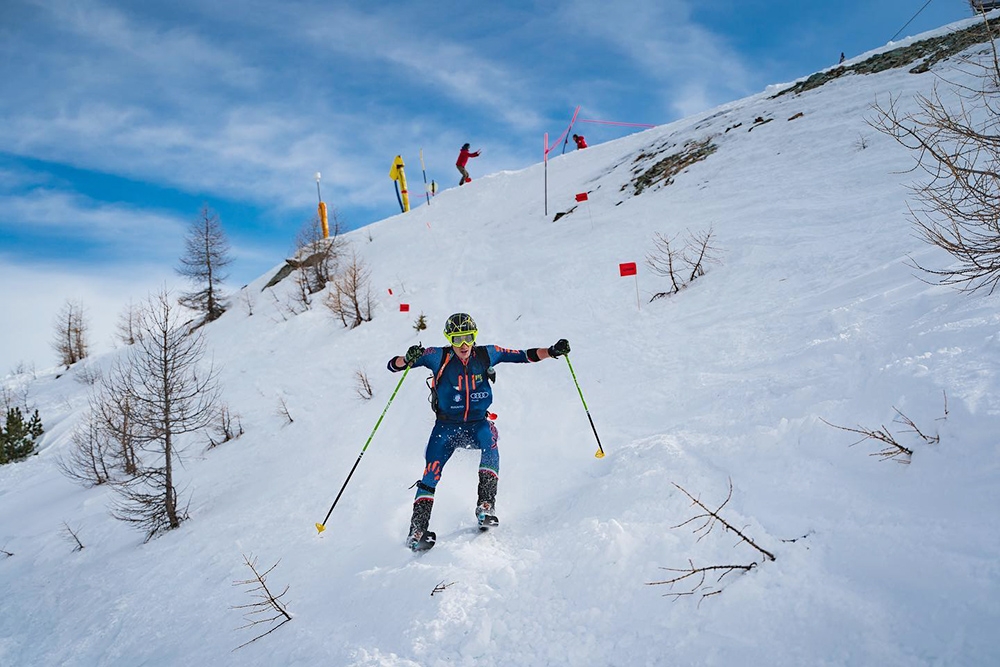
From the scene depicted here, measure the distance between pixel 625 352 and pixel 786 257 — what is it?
3.19 metres

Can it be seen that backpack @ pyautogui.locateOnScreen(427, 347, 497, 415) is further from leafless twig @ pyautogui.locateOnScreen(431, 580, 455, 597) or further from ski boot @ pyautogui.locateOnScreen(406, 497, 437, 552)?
leafless twig @ pyautogui.locateOnScreen(431, 580, 455, 597)

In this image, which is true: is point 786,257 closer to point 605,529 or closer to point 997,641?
point 605,529

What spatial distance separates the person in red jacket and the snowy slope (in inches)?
555

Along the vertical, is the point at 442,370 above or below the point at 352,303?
below

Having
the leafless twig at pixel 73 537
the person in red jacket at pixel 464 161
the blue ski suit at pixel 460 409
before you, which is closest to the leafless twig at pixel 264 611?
the blue ski suit at pixel 460 409

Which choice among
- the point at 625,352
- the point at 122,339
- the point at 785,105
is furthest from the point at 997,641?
the point at 122,339

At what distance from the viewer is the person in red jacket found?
25.8 m

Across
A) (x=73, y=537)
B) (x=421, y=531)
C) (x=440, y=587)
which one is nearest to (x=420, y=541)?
(x=421, y=531)

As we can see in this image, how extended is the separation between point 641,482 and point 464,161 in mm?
24571

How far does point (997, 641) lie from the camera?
1943 mm

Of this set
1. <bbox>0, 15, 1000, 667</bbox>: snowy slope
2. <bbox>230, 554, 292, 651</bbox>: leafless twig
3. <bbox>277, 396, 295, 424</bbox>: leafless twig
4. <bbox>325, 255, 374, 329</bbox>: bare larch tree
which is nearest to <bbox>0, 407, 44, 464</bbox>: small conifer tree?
<bbox>0, 15, 1000, 667</bbox>: snowy slope

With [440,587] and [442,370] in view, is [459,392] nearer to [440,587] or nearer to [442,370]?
[442,370]

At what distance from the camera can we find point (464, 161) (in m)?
26.3

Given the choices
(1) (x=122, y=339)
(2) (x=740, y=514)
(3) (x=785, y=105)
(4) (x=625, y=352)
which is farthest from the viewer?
(1) (x=122, y=339)
